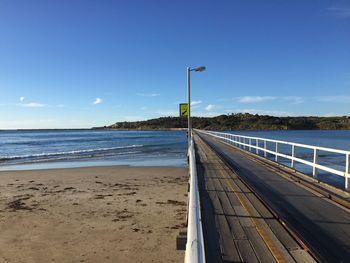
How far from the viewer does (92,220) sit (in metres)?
11.1

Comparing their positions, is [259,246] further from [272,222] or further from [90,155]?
[90,155]

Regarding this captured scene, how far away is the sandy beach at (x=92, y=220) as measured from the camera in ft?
27.3

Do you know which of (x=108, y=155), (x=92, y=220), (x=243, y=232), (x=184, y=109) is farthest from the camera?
(x=108, y=155)

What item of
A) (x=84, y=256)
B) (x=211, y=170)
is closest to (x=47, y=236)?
(x=84, y=256)

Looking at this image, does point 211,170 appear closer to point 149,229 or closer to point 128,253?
point 149,229

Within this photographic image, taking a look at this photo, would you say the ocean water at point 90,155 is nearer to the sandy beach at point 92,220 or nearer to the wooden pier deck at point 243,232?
the sandy beach at point 92,220

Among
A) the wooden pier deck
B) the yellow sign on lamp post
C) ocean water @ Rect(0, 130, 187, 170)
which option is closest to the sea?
ocean water @ Rect(0, 130, 187, 170)

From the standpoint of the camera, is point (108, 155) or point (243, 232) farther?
point (108, 155)

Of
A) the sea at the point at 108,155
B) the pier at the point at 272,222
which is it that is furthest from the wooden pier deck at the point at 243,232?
the sea at the point at 108,155

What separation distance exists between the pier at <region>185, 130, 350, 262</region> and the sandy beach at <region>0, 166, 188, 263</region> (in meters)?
1.31

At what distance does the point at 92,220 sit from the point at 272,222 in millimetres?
5648

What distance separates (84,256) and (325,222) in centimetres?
473

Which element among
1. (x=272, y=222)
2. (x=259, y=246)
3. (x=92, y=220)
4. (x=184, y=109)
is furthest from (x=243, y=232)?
(x=184, y=109)

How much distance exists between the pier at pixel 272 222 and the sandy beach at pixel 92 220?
4.28 feet
